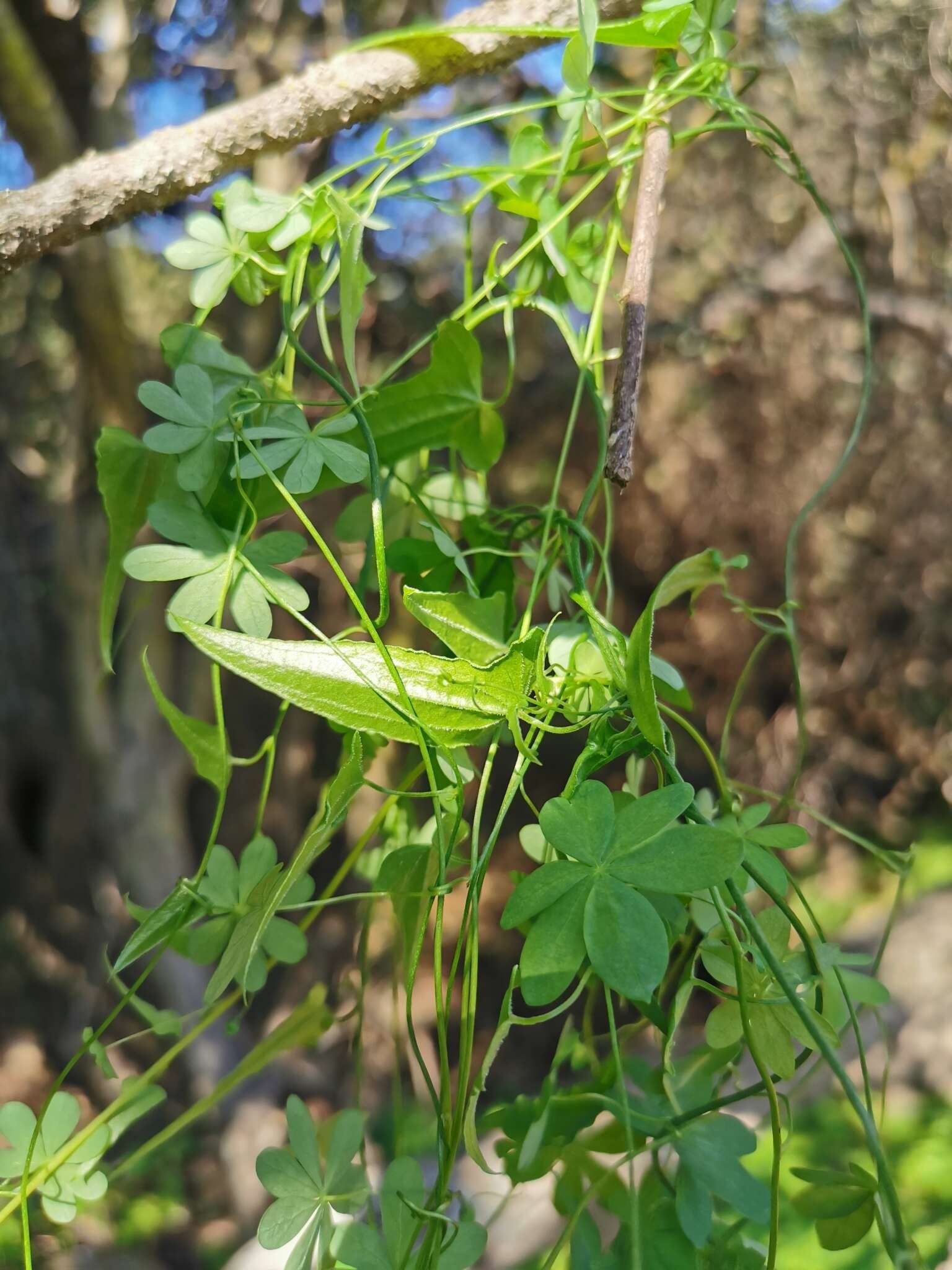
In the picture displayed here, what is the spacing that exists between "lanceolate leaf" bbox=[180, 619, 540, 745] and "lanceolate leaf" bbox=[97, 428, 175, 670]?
132 millimetres

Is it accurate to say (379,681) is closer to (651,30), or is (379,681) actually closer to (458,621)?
(458,621)

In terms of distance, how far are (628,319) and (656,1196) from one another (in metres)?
0.30

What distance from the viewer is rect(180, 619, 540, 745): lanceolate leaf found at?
0.26 meters

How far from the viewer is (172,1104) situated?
5.75ft

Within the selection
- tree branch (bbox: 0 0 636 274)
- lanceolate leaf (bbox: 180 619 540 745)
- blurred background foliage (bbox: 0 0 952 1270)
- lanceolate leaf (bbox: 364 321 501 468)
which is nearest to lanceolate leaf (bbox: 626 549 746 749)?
lanceolate leaf (bbox: 180 619 540 745)

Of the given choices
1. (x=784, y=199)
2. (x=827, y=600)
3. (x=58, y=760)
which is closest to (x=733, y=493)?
(x=827, y=600)

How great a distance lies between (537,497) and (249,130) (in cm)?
158

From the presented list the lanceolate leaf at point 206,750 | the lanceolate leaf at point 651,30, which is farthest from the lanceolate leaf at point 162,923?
the lanceolate leaf at point 651,30

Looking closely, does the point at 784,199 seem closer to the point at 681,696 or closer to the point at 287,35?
the point at 287,35

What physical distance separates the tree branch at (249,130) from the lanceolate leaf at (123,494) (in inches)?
3.1

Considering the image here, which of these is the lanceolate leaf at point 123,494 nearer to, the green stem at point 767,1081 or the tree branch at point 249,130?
the tree branch at point 249,130

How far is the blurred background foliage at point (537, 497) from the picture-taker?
143 centimetres

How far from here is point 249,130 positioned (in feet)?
1.28

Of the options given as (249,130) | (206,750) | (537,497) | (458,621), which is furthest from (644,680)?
(537,497)
